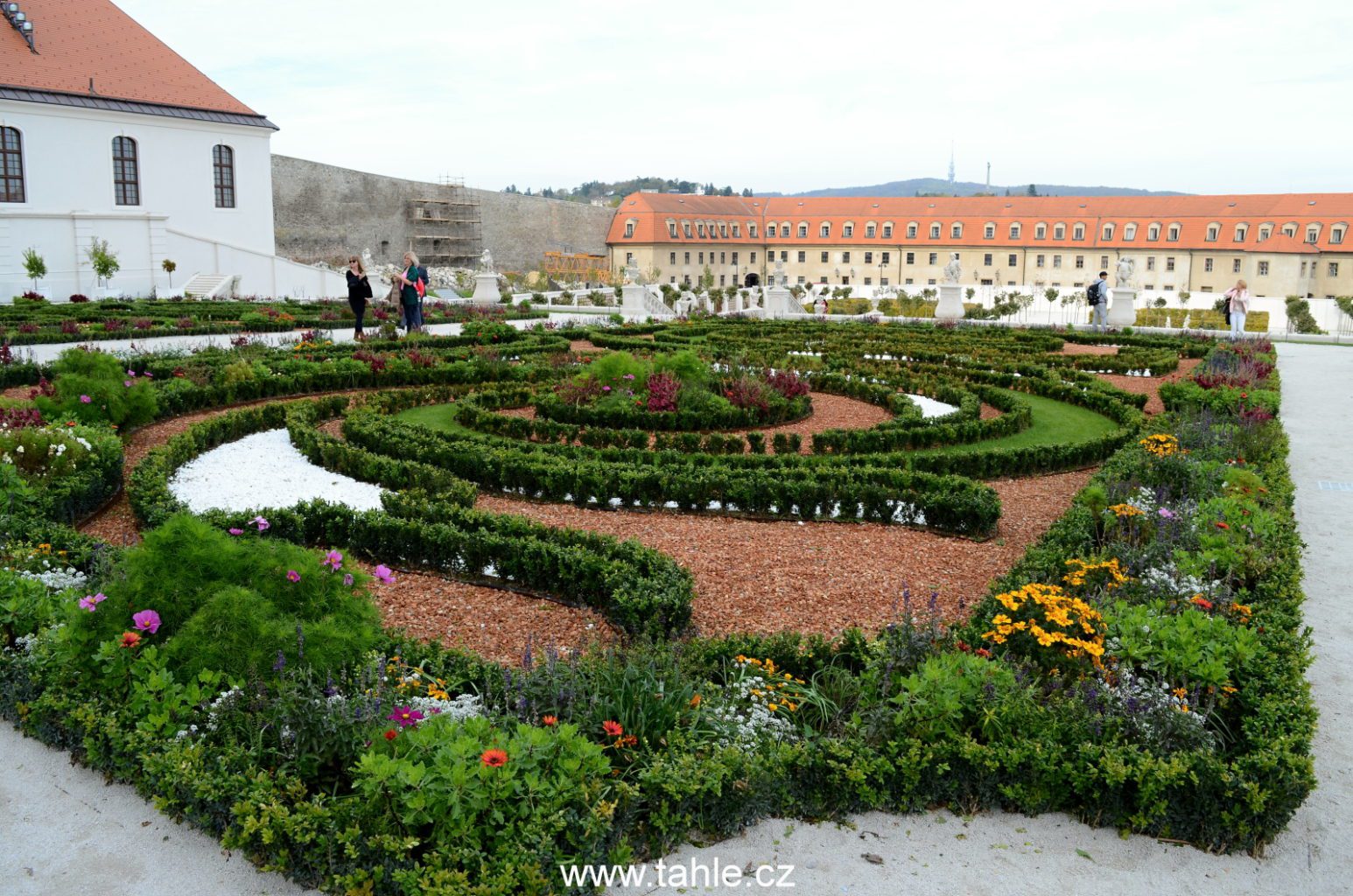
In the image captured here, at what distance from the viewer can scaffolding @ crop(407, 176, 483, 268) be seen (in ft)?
171

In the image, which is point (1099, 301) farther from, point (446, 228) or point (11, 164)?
point (446, 228)

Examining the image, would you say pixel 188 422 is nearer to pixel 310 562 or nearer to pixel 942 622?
pixel 310 562

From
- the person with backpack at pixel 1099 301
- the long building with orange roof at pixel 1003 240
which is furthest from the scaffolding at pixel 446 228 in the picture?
the person with backpack at pixel 1099 301

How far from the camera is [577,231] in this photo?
62.4 metres

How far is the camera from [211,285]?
3275 centimetres

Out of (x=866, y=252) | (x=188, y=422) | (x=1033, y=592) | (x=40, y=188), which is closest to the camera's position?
(x=1033, y=592)

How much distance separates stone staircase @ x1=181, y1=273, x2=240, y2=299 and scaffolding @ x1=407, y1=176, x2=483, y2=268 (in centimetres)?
1893

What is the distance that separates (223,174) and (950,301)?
25.2 meters

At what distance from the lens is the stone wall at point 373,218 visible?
46.0 meters

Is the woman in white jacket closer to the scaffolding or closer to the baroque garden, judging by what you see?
the baroque garden

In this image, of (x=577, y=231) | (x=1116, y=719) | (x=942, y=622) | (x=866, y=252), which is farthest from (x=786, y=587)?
(x=866, y=252)

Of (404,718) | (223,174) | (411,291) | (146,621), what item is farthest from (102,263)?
(404,718)

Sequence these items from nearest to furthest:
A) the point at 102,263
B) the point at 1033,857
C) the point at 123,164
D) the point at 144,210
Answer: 1. the point at 1033,857
2. the point at 102,263
3. the point at 144,210
4. the point at 123,164

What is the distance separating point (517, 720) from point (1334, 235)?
64.3 m
